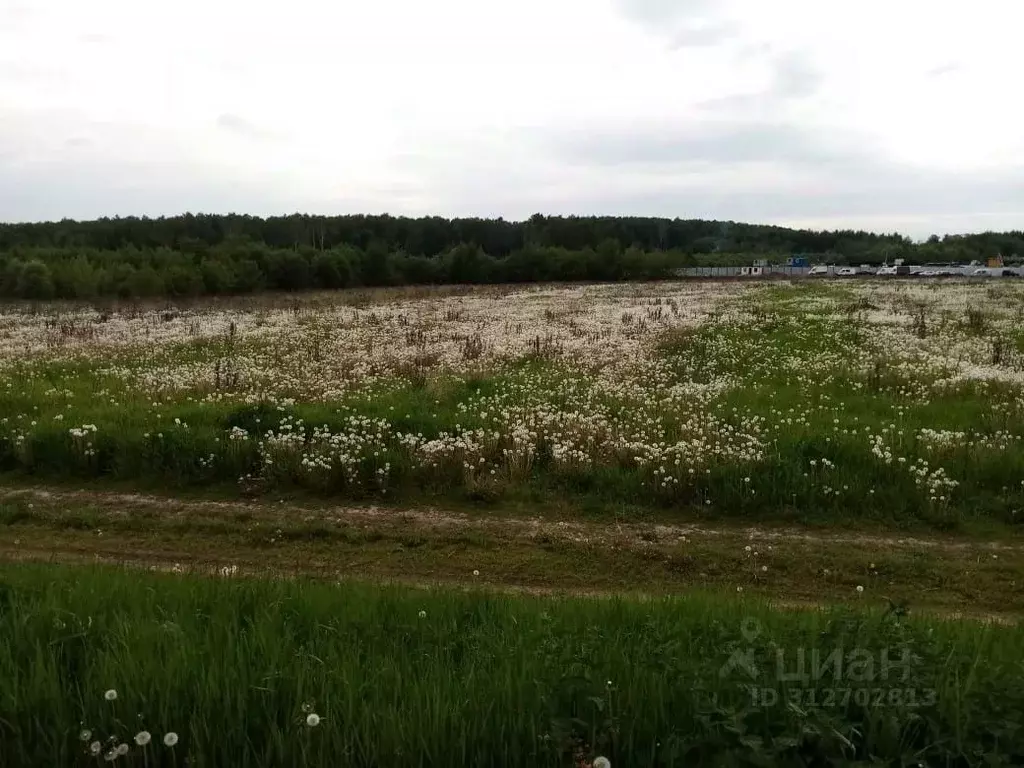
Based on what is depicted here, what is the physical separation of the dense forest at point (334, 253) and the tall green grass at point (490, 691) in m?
71.1

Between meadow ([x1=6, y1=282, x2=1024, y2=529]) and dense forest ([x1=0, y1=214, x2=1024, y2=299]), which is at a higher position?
dense forest ([x1=0, y1=214, x2=1024, y2=299])

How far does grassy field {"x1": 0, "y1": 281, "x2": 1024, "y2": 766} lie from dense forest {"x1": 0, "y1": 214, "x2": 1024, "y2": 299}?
52466 millimetres

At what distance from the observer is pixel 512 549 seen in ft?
28.8

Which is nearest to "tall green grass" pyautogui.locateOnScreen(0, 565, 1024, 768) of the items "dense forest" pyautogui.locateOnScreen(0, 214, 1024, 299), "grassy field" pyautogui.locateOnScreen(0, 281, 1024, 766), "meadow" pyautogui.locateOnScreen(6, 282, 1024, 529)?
"grassy field" pyautogui.locateOnScreen(0, 281, 1024, 766)

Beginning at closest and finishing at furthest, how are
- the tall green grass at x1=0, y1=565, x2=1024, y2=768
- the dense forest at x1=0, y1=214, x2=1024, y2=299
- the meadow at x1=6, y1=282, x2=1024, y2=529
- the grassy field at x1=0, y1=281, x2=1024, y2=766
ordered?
the tall green grass at x1=0, y1=565, x2=1024, y2=768
the grassy field at x1=0, y1=281, x2=1024, y2=766
the meadow at x1=6, y1=282, x2=1024, y2=529
the dense forest at x1=0, y1=214, x2=1024, y2=299

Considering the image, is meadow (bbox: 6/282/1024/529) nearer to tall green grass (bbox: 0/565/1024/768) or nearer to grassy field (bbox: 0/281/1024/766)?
grassy field (bbox: 0/281/1024/766)

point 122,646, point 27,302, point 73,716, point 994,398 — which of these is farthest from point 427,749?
point 27,302

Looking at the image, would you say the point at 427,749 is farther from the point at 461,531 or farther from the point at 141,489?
the point at 141,489

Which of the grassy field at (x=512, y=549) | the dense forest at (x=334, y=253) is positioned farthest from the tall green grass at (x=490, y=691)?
the dense forest at (x=334, y=253)

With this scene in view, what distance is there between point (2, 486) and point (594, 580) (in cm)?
916

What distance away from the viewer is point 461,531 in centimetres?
926

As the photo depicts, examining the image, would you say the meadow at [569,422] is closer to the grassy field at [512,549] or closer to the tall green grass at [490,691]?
the grassy field at [512,549]

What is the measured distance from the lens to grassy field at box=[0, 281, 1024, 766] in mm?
3604

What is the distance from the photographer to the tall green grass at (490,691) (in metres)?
3.41
